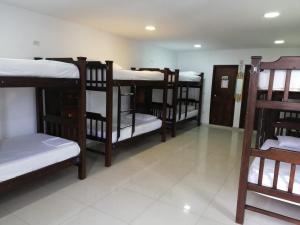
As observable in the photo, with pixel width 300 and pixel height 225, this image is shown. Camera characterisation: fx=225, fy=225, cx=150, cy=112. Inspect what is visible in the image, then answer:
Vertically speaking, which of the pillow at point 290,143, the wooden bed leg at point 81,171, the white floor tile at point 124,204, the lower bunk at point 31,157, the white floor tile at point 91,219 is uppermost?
the pillow at point 290,143

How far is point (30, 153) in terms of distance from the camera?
238 centimetres

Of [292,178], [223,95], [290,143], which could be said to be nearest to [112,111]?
[292,178]

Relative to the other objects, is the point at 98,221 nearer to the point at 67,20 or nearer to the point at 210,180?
the point at 210,180

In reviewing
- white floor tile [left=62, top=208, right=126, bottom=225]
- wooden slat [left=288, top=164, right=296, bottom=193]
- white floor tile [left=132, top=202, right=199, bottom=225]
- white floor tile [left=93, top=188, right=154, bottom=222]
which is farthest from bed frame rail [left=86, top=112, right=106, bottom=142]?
wooden slat [left=288, top=164, right=296, bottom=193]

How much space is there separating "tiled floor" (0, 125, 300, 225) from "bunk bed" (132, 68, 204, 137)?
4.82 ft

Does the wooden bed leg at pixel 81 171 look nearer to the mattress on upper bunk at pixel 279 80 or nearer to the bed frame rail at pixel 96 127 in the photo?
the bed frame rail at pixel 96 127

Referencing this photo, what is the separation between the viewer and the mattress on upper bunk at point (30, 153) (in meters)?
2.15

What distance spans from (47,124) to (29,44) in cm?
→ 116

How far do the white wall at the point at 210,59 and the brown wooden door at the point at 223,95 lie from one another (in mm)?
127

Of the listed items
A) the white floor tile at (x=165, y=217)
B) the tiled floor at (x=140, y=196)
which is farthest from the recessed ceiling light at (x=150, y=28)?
the white floor tile at (x=165, y=217)

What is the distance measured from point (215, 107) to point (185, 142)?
229cm

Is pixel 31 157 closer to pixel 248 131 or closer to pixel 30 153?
pixel 30 153

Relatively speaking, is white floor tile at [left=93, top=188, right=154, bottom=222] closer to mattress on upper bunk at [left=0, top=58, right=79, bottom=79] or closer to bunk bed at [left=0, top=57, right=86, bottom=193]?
bunk bed at [left=0, top=57, right=86, bottom=193]

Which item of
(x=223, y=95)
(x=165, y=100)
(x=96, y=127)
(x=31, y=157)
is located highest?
(x=223, y=95)
